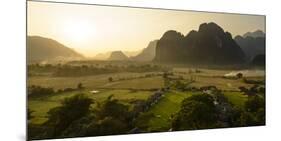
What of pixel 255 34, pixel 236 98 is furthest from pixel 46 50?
pixel 255 34

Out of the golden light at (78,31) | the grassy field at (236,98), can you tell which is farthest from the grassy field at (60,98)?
the grassy field at (236,98)

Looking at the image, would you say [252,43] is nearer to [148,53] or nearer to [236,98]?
[236,98]

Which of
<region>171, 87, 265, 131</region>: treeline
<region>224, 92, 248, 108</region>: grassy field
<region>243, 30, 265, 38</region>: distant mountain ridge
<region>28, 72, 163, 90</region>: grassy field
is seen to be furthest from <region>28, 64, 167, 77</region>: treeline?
<region>243, 30, 265, 38</region>: distant mountain ridge

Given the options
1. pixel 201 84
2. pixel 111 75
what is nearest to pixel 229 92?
pixel 201 84

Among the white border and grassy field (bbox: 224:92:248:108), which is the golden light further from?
grassy field (bbox: 224:92:248:108)

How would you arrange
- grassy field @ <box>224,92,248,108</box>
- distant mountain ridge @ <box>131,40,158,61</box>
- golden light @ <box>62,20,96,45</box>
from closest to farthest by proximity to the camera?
golden light @ <box>62,20,96,45</box>, distant mountain ridge @ <box>131,40,158,61</box>, grassy field @ <box>224,92,248,108</box>

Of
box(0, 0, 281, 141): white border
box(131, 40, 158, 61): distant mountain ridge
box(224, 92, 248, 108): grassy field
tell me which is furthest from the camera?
box(224, 92, 248, 108): grassy field
